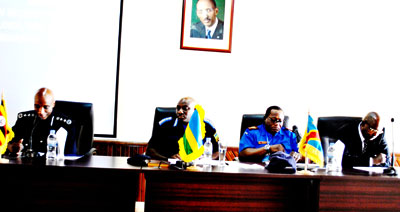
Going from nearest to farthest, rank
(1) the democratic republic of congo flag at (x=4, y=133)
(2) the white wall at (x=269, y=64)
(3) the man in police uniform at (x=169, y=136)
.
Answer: (1) the democratic republic of congo flag at (x=4, y=133) → (3) the man in police uniform at (x=169, y=136) → (2) the white wall at (x=269, y=64)

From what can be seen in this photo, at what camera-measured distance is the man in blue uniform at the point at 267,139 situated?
2.55 m

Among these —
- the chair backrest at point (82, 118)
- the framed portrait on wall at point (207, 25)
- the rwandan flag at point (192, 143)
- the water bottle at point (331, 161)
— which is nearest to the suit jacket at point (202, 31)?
the framed portrait on wall at point (207, 25)

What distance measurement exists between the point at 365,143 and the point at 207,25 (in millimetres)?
1818

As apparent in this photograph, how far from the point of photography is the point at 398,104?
3633 mm

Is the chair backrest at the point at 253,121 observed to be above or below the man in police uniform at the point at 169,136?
above

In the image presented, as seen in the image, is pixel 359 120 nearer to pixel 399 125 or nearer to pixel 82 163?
pixel 399 125

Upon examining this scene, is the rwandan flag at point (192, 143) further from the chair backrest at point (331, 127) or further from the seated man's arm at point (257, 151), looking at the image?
the chair backrest at point (331, 127)

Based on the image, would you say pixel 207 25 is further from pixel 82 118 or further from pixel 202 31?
pixel 82 118

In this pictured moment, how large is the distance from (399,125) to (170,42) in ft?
8.39

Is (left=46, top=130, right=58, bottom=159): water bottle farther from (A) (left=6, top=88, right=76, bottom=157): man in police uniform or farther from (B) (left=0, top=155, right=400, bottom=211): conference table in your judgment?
(A) (left=6, top=88, right=76, bottom=157): man in police uniform

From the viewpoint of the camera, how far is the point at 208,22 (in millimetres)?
3443

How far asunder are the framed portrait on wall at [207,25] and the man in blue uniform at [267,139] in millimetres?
1086

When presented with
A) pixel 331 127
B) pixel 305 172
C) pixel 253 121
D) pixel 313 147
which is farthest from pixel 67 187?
pixel 331 127

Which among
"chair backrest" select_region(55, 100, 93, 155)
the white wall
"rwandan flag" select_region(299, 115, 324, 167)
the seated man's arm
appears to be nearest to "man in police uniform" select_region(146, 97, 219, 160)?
the seated man's arm
